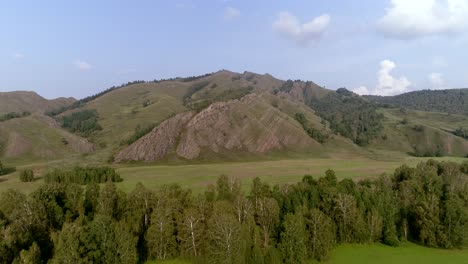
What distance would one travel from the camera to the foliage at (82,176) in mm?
146375

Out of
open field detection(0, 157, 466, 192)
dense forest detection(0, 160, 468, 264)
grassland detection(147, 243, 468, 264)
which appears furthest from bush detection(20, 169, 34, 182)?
grassland detection(147, 243, 468, 264)

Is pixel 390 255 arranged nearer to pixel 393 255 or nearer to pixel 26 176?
pixel 393 255

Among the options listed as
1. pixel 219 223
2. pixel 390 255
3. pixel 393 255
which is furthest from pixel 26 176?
pixel 393 255

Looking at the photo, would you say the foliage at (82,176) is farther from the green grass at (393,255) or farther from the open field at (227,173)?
the green grass at (393,255)

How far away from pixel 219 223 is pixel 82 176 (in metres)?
101

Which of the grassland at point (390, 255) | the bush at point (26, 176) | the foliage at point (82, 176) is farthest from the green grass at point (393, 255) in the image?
the bush at point (26, 176)

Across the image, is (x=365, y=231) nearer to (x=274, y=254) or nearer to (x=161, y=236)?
(x=274, y=254)

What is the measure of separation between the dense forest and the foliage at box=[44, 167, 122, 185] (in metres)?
62.0

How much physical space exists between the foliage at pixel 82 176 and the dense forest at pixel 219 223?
62.0 m

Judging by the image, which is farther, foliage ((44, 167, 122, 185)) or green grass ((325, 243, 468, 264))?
foliage ((44, 167, 122, 185))

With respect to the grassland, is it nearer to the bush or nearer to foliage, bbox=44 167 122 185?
foliage, bbox=44 167 122 185

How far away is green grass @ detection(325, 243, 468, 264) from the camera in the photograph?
73.1 meters

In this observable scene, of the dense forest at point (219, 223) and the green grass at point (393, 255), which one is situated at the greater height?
the dense forest at point (219, 223)

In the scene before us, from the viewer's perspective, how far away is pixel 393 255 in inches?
3000
